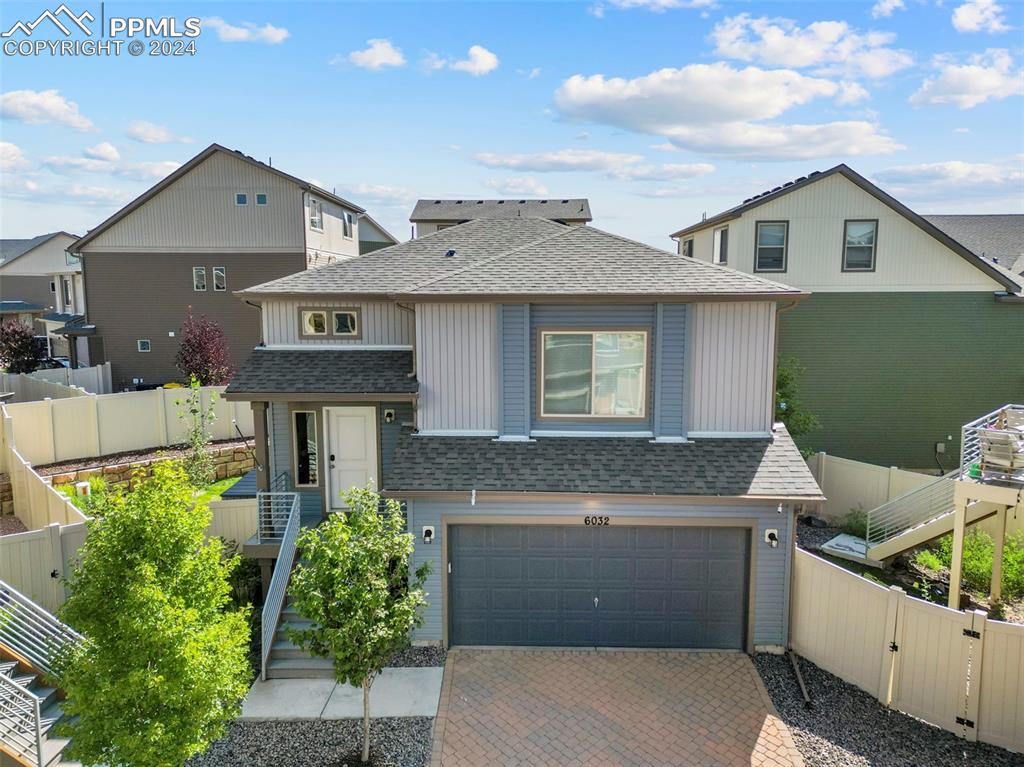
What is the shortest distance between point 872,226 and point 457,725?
56.8ft

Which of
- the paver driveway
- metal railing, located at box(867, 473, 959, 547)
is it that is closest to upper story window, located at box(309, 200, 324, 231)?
the paver driveway

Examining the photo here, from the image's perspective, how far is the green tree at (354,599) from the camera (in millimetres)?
7277

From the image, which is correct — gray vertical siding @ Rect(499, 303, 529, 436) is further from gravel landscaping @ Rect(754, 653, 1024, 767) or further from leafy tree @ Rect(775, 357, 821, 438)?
leafy tree @ Rect(775, 357, 821, 438)

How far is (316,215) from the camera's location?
1089 inches

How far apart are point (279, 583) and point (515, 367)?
518 centimetres

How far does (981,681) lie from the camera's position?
26.0 ft

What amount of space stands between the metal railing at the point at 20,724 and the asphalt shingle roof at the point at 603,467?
493 centimetres

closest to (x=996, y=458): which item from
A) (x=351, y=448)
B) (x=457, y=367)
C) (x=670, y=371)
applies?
(x=670, y=371)

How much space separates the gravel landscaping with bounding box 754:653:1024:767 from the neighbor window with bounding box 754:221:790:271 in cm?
1248

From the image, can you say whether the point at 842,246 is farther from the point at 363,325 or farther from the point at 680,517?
the point at 363,325

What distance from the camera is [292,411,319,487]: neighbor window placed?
12.1 meters

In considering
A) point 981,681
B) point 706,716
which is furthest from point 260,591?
point 981,681

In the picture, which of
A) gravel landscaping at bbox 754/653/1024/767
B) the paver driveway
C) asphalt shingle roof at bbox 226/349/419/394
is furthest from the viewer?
asphalt shingle roof at bbox 226/349/419/394

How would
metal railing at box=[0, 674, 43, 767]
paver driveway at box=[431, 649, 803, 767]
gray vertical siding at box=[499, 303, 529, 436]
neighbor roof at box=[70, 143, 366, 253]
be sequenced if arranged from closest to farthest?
metal railing at box=[0, 674, 43, 767]
paver driveway at box=[431, 649, 803, 767]
gray vertical siding at box=[499, 303, 529, 436]
neighbor roof at box=[70, 143, 366, 253]
